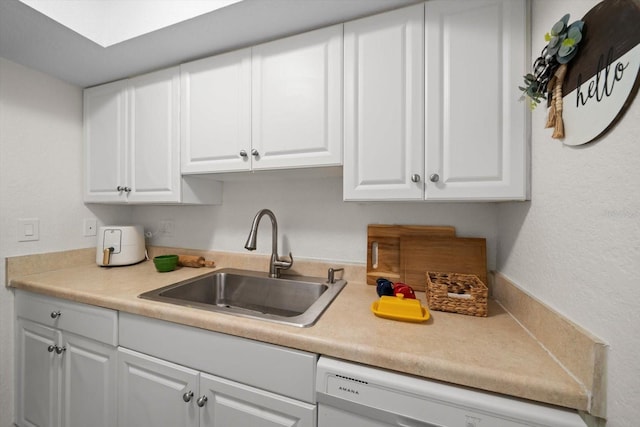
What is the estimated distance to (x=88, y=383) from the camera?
42.3 inches

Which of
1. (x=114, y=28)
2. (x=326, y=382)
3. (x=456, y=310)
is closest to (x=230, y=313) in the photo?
(x=326, y=382)

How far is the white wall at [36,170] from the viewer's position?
1295 mm

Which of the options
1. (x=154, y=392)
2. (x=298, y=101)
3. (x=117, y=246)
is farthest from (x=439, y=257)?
(x=117, y=246)

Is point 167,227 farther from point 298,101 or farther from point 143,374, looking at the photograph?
point 298,101

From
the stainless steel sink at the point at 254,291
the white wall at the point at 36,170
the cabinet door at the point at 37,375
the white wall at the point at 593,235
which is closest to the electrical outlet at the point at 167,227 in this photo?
the white wall at the point at 36,170

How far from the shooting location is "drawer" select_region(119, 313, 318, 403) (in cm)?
73

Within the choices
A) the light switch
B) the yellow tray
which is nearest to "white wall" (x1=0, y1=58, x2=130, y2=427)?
the light switch

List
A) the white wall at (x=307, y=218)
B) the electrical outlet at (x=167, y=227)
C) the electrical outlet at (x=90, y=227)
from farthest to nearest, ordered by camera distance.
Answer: the electrical outlet at (x=167, y=227)
the electrical outlet at (x=90, y=227)
the white wall at (x=307, y=218)

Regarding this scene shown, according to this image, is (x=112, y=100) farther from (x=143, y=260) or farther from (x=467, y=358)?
(x=467, y=358)

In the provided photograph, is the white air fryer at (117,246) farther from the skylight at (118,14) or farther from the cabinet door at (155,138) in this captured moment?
the skylight at (118,14)

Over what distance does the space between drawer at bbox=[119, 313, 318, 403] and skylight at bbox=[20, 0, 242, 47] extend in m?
1.22

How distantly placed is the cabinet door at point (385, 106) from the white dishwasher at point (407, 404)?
0.59 meters

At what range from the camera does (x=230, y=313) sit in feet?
2.87

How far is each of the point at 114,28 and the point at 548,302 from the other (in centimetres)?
202
